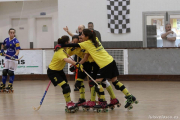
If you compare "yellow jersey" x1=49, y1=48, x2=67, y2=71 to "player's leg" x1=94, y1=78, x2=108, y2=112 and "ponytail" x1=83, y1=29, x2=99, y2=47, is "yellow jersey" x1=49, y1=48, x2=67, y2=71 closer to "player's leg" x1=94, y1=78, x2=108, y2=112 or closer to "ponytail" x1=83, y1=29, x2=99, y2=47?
"ponytail" x1=83, y1=29, x2=99, y2=47

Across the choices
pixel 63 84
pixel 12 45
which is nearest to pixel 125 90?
pixel 63 84

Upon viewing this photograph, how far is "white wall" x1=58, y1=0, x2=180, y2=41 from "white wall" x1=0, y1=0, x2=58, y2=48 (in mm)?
3185

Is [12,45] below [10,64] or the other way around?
the other way around

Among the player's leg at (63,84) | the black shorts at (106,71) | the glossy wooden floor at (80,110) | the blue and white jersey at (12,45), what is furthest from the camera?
the blue and white jersey at (12,45)

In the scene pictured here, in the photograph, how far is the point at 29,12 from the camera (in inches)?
668

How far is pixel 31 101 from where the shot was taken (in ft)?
23.8

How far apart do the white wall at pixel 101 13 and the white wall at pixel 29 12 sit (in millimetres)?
3185

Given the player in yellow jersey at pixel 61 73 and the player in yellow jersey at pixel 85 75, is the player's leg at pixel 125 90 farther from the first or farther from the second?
the player in yellow jersey at pixel 61 73

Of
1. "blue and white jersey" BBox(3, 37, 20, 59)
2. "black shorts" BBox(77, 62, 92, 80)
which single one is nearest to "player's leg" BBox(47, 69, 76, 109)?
"black shorts" BBox(77, 62, 92, 80)

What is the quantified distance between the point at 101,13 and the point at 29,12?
500cm

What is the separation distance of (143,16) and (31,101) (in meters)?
7.15

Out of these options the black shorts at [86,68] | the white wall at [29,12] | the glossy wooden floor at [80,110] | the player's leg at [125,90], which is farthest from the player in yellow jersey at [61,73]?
the white wall at [29,12]

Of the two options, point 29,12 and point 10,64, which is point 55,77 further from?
point 29,12

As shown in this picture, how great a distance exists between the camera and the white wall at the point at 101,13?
13031 mm
